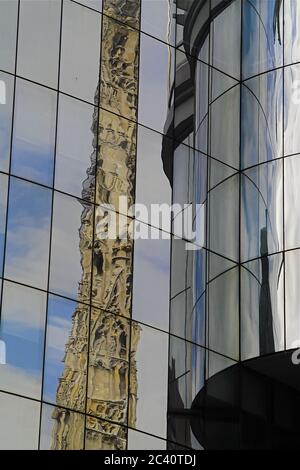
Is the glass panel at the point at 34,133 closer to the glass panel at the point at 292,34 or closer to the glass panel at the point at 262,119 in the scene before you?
the glass panel at the point at 262,119

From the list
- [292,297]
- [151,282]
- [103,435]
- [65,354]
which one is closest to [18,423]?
[65,354]

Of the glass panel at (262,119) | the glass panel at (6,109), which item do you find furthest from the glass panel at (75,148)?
the glass panel at (262,119)

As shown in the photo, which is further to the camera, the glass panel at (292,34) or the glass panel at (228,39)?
the glass panel at (228,39)

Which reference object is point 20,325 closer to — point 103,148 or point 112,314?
point 112,314

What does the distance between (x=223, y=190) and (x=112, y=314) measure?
14.7 feet

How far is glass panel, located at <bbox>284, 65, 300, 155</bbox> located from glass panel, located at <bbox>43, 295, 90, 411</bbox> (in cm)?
637

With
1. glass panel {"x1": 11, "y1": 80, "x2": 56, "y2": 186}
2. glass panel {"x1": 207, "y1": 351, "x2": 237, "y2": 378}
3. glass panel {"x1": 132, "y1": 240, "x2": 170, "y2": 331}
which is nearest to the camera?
glass panel {"x1": 11, "y1": 80, "x2": 56, "y2": 186}

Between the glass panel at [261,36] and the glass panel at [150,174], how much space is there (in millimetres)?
3137

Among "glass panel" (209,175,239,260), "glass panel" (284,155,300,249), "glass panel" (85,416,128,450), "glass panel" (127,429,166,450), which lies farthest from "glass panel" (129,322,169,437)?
"glass panel" (284,155,300,249)

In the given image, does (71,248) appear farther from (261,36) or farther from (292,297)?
(261,36)

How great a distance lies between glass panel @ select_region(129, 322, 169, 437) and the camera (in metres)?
34.1

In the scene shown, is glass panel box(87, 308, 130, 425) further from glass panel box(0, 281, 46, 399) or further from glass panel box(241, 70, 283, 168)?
glass panel box(241, 70, 283, 168)

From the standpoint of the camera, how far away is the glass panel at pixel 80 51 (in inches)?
1382

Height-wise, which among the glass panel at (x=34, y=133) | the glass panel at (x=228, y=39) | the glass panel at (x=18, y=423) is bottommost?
the glass panel at (x=18, y=423)
